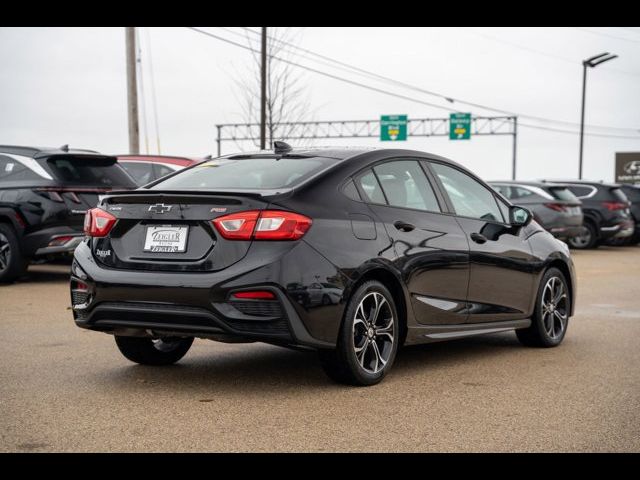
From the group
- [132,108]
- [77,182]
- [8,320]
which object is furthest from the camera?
[132,108]

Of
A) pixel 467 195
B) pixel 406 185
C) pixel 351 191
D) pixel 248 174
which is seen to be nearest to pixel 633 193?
pixel 467 195

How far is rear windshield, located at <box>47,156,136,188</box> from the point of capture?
1343cm

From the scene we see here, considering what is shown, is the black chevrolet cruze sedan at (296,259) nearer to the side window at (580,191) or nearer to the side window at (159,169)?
the side window at (159,169)

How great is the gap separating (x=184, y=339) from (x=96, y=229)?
127 cm

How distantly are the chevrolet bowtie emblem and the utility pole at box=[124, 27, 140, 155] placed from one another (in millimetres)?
19614

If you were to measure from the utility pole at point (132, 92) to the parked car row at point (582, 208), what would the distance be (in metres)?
9.00

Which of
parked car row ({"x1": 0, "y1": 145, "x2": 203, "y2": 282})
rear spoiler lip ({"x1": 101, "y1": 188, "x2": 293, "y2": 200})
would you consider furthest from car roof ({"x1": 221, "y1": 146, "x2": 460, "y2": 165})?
parked car row ({"x1": 0, "y1": 145, "x2": 203, "y2": 282})

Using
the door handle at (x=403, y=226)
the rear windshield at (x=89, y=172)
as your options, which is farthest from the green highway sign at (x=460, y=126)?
the door handle at (x=403, y=226)

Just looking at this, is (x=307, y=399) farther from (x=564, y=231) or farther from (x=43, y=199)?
(x=564, y=231)

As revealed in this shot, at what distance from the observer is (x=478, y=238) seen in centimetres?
779
